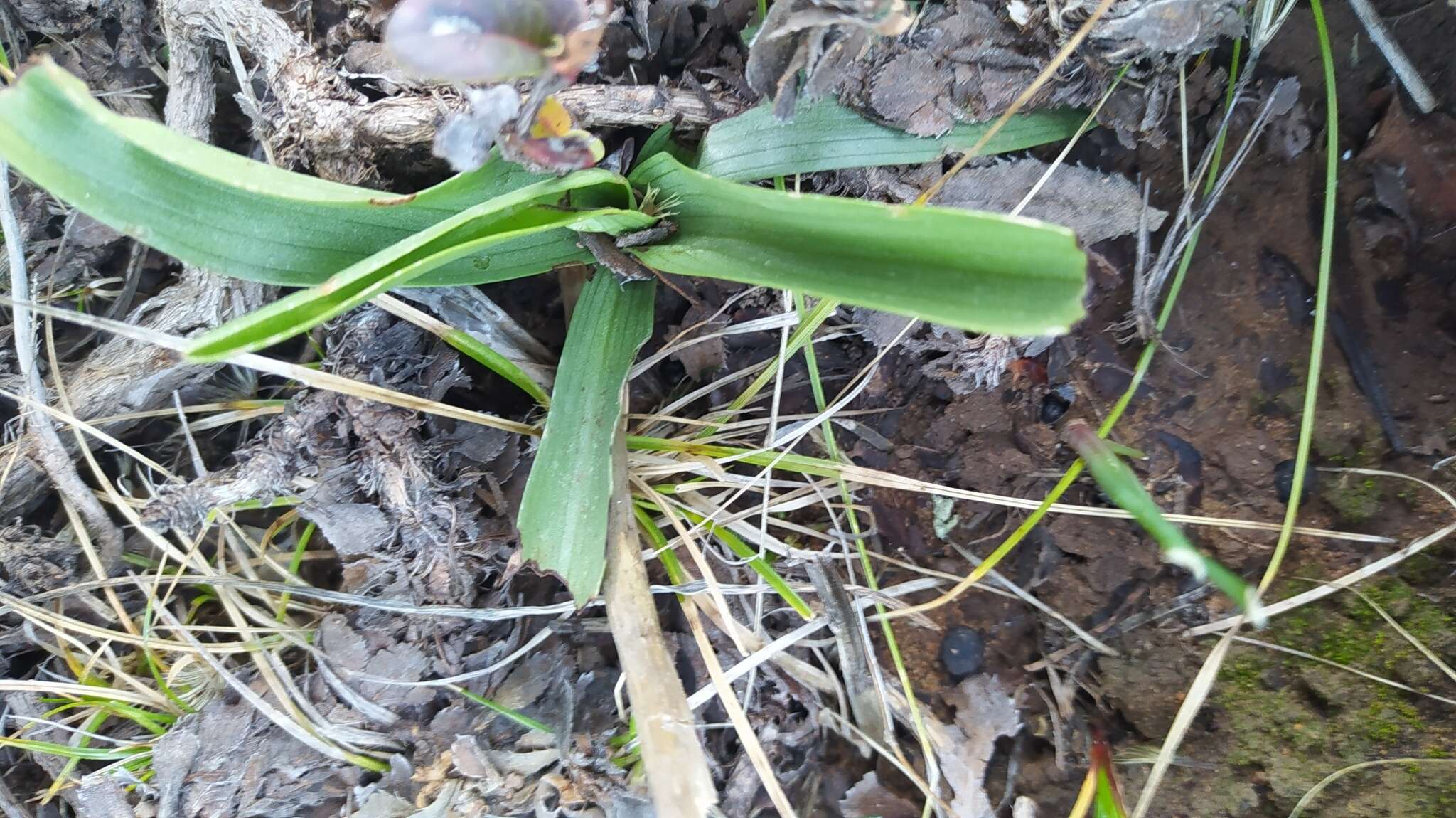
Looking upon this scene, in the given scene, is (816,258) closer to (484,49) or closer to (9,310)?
(484,49)

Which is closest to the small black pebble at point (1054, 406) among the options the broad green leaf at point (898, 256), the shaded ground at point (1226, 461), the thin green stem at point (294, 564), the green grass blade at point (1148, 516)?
the shaded ground at point (1226, 461)

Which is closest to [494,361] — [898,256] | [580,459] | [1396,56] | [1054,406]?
[580,459]

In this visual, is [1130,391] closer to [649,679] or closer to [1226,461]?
[1226,461]

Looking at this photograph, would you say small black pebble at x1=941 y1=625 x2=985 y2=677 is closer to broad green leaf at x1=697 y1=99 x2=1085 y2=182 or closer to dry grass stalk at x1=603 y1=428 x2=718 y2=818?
dry grass stalk at x1=603 y1=428 x2=718 y2=818

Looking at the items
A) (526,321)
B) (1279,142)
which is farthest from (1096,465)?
(526,321)

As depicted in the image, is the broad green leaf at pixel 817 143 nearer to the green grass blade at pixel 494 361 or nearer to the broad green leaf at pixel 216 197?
the broad green leaf at pixel 216 197
